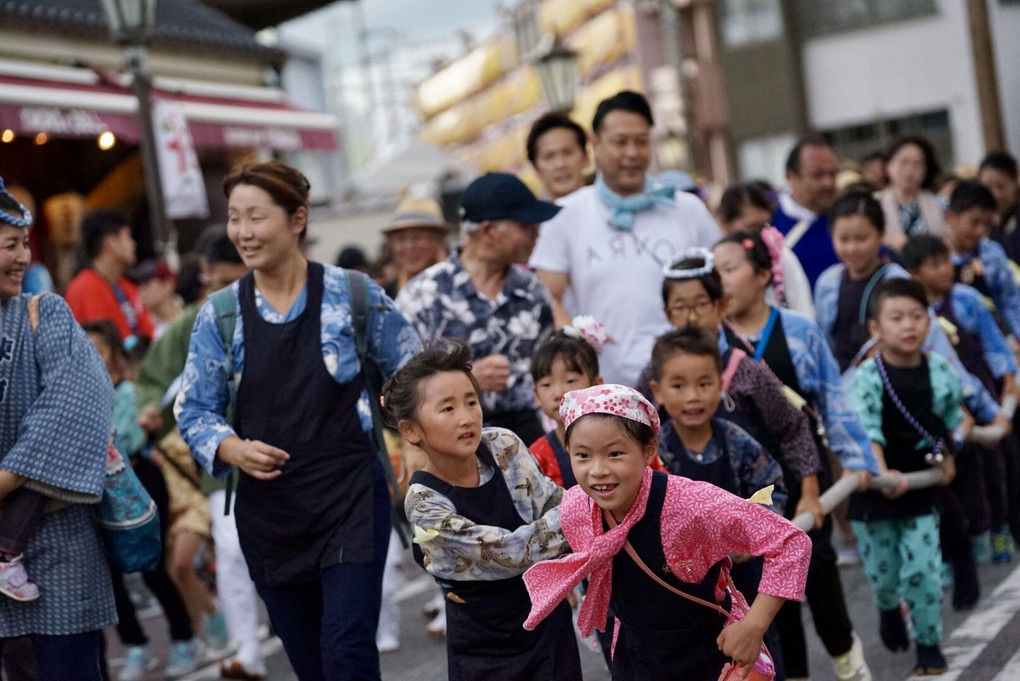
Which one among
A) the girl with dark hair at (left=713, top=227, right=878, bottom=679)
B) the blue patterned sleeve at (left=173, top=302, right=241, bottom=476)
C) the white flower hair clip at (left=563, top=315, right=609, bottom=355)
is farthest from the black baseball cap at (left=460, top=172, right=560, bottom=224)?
the blue patterned sleeve at (left=173, top=302, right=241, bottom=476)

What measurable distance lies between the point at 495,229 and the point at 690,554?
2.60 metres

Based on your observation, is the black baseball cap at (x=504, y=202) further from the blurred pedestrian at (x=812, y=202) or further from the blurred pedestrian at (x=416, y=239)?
the blurred pedestrian at (x=812, y=202)

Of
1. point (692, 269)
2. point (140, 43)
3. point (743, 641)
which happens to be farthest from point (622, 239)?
point (140, 43)

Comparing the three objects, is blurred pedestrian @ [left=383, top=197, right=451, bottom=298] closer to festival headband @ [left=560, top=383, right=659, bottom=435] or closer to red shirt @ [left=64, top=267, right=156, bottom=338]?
red shirt @ [left=64, top=267, right=156, bottom=338]

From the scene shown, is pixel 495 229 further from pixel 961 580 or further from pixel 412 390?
pixel 961 580

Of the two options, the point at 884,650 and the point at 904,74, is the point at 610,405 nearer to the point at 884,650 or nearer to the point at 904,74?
the point at 884,650

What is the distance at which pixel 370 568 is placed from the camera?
515 cm

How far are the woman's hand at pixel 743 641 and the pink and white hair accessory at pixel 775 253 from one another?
2.99 meters

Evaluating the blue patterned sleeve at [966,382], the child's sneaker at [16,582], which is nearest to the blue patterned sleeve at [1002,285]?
the blue patterned sleeve at [966,382]

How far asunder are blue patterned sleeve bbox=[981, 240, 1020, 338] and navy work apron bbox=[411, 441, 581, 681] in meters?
6.21

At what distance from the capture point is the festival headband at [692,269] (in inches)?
234

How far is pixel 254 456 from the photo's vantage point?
5.02 meters

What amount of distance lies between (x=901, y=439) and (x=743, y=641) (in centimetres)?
319

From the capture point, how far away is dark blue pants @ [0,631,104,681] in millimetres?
4871
